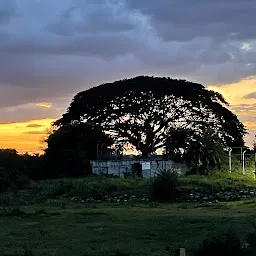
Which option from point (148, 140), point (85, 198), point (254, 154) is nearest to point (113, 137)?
point (148, 140)

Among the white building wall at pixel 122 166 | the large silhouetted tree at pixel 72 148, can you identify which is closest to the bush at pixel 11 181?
the large silhouetted tree at pixel 72 148

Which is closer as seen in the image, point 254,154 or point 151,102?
point 254,154

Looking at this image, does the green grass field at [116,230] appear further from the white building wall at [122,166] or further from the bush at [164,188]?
the white building wall at [122,166]

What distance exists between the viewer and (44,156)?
56281mm

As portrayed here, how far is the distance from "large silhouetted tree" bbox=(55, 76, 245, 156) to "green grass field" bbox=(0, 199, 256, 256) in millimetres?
34173

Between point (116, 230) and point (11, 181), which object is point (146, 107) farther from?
point (116, 230)

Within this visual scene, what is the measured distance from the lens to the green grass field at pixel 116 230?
1552cm

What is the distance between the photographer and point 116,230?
65.8 ft

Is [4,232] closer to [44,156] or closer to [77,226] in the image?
[77,226]

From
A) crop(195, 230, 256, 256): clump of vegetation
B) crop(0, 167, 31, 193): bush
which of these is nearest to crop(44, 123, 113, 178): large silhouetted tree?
crop(0, 167, 31, 193): bush

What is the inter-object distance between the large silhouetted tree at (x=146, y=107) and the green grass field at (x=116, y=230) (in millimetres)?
34173

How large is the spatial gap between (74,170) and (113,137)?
10146mm

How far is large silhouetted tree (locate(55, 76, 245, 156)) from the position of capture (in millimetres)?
63062

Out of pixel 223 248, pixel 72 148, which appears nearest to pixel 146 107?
pixel 72 148
